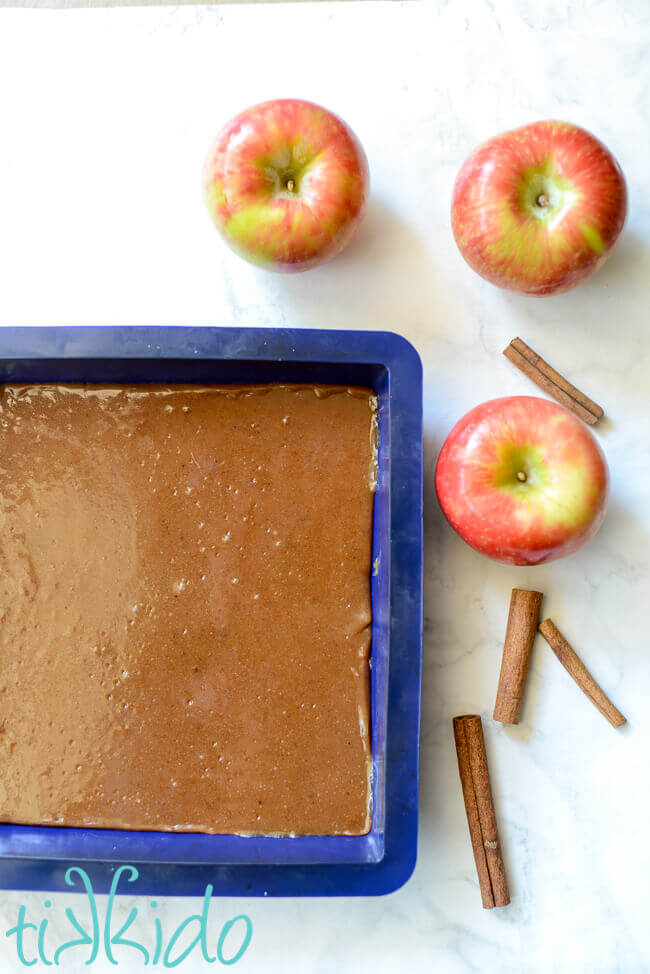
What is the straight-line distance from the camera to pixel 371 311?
1256mm

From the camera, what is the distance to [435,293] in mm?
1258

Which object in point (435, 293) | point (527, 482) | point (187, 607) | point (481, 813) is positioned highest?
point (435, 293)

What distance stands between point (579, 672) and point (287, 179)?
0.81 metres

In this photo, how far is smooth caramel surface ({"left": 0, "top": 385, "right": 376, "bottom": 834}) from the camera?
1.14 m

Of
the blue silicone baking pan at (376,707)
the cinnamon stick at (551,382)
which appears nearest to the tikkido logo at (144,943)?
the blue silicone baking pan at (376,707)

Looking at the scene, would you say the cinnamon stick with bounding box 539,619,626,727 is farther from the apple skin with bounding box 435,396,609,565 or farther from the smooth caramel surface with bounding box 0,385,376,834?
the smooth caramel surface with bounding box 0,385,376,834

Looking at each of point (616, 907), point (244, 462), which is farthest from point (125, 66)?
point (616, 907)

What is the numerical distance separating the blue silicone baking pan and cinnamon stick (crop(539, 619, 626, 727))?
23 centimetres

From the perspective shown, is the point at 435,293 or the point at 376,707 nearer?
the point at 376,707

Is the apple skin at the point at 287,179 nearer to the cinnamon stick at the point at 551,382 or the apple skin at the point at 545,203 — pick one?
the apple skin at the point at 545,203

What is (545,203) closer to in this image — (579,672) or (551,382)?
(551,382)

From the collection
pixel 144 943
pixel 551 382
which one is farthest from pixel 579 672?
pixel 144 943

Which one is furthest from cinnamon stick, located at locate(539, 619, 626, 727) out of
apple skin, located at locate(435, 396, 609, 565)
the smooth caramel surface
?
the smooth caramel surface

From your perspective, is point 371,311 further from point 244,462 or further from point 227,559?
point 227,559
